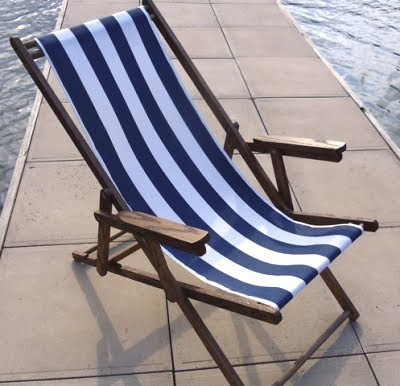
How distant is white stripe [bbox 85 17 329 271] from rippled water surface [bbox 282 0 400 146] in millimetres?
2589

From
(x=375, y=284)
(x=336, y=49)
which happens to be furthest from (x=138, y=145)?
(x=336, y=49)

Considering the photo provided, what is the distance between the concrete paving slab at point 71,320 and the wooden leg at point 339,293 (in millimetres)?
710

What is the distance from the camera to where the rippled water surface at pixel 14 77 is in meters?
4.08

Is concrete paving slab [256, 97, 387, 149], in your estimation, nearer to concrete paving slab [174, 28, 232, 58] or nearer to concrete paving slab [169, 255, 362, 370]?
concrete paving slab [174, 28, 232, 58]

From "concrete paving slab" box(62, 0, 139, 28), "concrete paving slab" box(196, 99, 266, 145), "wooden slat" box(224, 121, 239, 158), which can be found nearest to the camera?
"wooden slat" box(224, 121, 239, 158)

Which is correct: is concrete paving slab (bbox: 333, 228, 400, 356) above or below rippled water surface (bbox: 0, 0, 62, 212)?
above

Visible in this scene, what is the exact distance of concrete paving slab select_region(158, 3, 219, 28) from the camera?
5.66 m

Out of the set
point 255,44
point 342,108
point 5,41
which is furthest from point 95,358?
point 5,41

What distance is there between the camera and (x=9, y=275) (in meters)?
2.64

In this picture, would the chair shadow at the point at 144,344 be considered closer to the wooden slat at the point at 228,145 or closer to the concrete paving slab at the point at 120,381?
the concrete paving slab at the point at 120,381

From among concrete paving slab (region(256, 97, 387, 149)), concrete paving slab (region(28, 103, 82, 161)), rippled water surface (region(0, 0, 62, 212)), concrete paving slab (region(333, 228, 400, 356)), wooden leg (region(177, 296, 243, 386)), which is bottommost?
rippled water surface (region(0, 0, 62, 212))

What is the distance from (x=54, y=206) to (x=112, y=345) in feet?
3.33

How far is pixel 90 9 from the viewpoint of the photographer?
5.83 m

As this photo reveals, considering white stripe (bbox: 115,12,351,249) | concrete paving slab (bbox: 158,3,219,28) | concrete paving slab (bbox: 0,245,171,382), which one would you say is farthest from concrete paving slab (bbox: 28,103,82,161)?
concrete paving slab (bbox: 158,3,219,28)
